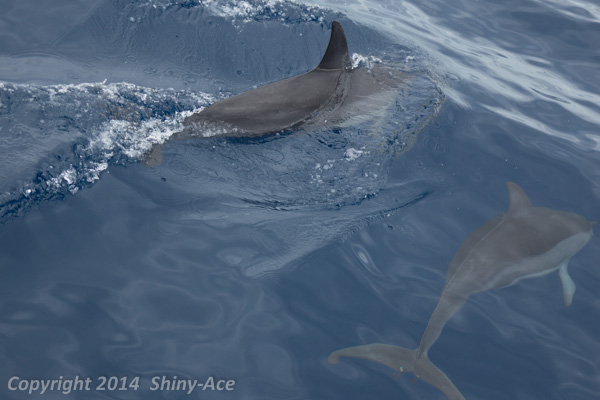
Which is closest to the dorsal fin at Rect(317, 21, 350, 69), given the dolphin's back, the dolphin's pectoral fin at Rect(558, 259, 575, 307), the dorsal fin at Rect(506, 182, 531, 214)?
the dolphin's back

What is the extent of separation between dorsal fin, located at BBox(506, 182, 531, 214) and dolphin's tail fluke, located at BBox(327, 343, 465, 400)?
2582 millimetres

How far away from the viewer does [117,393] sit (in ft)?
12.5

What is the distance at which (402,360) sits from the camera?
14.3 feet

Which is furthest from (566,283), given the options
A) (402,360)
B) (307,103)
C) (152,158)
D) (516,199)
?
(152,158)

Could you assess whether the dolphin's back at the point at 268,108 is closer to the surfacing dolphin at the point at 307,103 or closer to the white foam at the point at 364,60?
the surfacing dolphin at the point at 307,103

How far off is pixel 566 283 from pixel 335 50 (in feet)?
14.9

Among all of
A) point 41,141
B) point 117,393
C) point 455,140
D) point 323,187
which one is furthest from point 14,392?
point 455,140

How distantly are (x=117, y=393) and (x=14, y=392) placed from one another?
0.71m

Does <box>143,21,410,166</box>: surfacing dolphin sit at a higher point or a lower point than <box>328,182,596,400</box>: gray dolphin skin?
higher

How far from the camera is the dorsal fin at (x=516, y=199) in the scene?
20.1 feet

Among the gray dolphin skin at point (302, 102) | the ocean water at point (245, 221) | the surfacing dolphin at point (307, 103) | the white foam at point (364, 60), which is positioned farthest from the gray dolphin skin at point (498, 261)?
the white foam at point (364, 60)

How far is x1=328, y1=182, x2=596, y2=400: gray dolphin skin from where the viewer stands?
436 cm

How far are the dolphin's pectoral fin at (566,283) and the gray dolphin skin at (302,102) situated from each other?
3487mm

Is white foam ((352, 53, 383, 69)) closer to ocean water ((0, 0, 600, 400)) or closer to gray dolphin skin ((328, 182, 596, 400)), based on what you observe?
ocean water ((0, 0, 600, 400))
